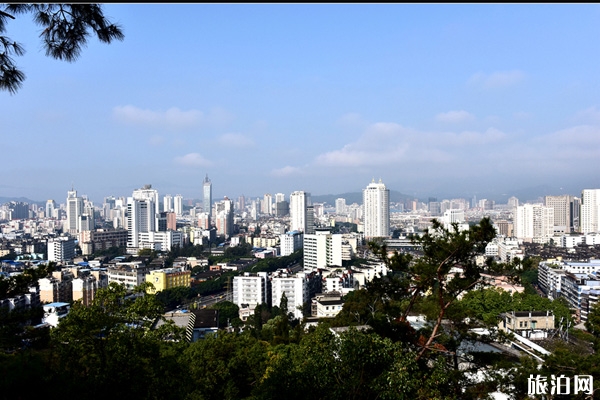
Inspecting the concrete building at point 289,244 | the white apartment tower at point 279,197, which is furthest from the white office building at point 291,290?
the white apartment tower at point 279,197

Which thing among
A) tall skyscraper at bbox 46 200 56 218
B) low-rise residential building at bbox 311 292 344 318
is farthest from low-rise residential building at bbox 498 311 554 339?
tall skyscraper at bbox 46 200 56 218

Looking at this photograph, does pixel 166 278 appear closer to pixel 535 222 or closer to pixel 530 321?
pixel 530 321

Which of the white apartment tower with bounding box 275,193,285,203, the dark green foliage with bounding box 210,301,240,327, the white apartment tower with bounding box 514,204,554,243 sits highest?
the white apartment tower with bounding box 275,193,285,203

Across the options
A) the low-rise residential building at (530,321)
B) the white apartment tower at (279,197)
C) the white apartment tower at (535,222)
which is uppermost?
the white apartment tower at (279,197)

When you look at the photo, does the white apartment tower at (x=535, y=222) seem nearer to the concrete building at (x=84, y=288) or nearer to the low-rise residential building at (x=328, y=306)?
the low-rise residential building at (x=328, y=306)

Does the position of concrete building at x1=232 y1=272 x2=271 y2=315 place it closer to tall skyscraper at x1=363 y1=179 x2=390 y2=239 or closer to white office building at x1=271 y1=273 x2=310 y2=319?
white office building at x1=271 y1=273 x2=310 y2=319

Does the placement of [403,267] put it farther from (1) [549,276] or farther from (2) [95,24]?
(1) [549,276]

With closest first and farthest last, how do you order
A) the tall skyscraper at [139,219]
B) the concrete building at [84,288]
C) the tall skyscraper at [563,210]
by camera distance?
1. the concrete building at [84,288]
2. the tall skyscraper at [139,219]
3. the tall skyscraper at [563,210]
